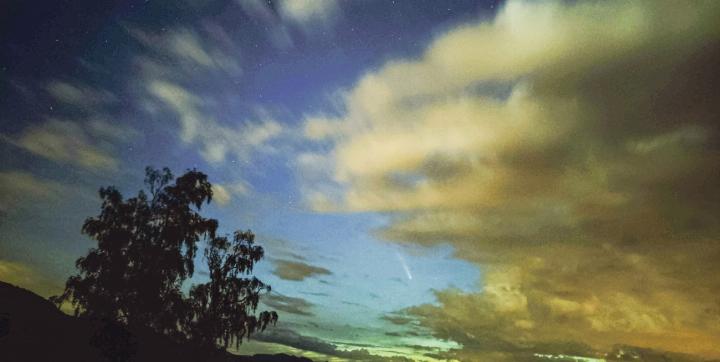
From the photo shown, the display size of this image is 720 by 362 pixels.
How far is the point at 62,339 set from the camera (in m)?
38.6

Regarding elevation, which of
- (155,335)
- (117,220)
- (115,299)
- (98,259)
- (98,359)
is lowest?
(98,359)

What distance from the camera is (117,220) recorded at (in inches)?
1097

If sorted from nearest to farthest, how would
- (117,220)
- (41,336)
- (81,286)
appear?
(81,286) < (117,220) < (41,336)

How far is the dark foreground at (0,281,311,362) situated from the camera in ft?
74.9

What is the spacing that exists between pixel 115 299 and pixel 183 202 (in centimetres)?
786

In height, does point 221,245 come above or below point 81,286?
above

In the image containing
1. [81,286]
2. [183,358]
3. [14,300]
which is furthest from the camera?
[14,300]

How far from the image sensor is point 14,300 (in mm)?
41344

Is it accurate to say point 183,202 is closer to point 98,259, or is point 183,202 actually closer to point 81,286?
point 98,259

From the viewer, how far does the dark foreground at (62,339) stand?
22.8m

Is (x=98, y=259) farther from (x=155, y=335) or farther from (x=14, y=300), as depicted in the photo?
(x=14, y=300)

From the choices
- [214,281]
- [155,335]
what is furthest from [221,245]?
[155,335]

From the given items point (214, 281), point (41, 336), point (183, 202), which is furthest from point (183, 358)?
point (41, 336)

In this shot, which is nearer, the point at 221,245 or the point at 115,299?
the point at 115,299
